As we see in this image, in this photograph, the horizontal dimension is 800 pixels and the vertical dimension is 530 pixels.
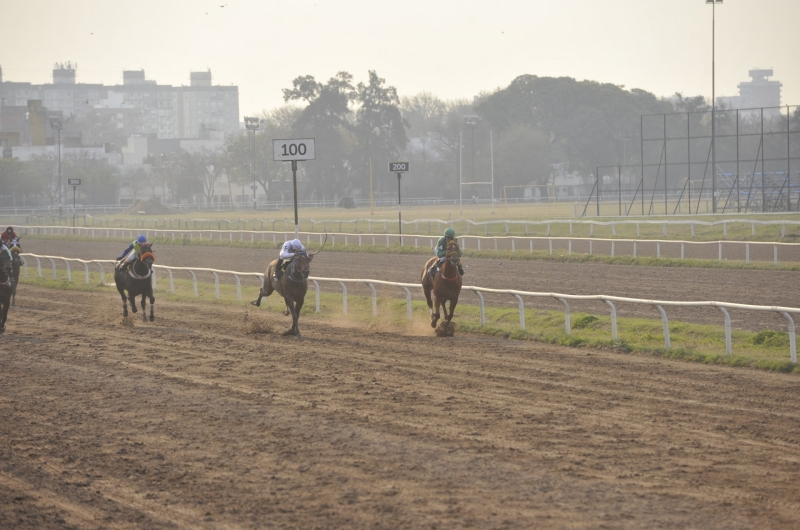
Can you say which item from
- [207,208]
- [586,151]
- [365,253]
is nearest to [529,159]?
[586,151]

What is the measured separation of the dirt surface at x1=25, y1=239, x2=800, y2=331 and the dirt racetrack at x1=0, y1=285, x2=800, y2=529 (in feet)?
12.6

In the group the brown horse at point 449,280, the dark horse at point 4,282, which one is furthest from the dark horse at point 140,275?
the brown horse at point 449,280

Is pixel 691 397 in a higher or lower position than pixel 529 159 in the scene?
lower

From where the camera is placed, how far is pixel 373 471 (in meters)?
6.45

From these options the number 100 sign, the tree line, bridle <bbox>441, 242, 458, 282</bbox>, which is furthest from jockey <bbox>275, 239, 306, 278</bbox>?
the tree line

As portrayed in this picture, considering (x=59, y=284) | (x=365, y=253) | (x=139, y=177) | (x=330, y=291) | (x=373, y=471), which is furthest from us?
(x=139, y=177)

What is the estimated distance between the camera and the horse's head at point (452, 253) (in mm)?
12938

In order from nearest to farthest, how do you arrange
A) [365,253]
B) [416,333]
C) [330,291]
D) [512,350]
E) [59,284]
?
[512,350]
[416,333]
[330,291]
[59,284]
[365,253]

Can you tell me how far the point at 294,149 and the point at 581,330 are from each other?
6.52 meters

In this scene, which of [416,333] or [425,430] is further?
[416,333]

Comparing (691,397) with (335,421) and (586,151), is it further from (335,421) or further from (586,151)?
(586,151)

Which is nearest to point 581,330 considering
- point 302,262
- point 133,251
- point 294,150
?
point 302,262

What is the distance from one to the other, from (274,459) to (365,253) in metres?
23.1

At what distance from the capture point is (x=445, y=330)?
13461 mm
